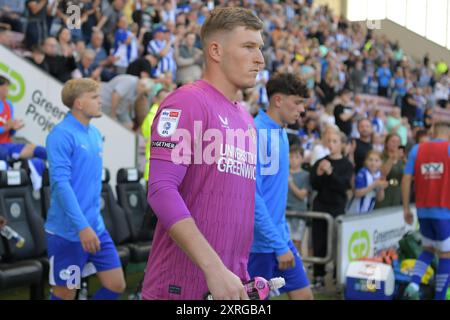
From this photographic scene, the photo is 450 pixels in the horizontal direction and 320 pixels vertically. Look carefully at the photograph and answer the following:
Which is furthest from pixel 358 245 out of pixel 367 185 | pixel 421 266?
pixel 367 185

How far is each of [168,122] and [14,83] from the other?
6.99 metres

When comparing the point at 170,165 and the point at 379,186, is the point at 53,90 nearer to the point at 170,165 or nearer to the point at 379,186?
the point at 379,186

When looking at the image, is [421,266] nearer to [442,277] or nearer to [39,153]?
[442,277]

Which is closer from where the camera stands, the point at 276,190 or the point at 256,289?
the point at 256,289

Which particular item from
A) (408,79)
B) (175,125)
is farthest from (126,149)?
(408,79)

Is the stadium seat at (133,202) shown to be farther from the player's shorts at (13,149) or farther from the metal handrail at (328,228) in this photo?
the metal handrail at (328,228)

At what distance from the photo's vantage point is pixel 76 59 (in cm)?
909

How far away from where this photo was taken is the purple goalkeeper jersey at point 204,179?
1.97 m

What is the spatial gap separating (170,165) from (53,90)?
23.3 feet

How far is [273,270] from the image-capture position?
3.93 meters

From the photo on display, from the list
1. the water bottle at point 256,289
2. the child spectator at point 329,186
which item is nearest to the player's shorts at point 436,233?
the child spectator at point 329,186

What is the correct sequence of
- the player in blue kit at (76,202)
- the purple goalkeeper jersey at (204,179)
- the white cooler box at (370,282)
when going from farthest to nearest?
the white cooler box at (370,282) < the player in blue kit at (76,202) < the purple goalkeeper jersey at (204,179)

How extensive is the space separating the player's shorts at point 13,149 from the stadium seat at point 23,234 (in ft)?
2.55

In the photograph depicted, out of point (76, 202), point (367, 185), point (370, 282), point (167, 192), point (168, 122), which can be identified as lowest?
point (370, 282)
